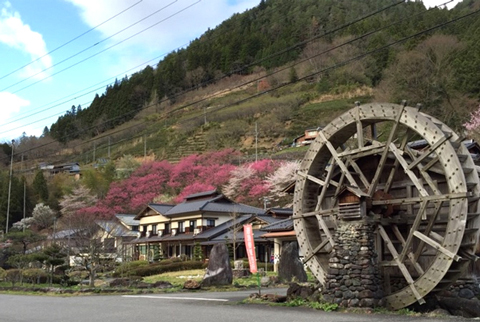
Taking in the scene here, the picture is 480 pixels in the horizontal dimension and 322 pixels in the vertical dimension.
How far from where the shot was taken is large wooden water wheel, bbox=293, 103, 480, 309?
10664 mm

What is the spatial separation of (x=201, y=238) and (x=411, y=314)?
29842mm

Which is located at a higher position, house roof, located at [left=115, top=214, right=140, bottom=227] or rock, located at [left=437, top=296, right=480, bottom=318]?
house roof, located at [left=115, top=214, right=140, bottom=227]

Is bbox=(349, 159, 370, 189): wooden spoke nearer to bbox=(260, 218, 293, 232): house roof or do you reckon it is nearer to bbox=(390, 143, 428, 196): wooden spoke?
bbox=(390, 143, 428, 196): wooden spoke

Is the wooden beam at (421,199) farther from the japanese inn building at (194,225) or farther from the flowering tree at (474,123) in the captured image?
the japanese inn building at (194,225)

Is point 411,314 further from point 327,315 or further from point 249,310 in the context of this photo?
point 249,310

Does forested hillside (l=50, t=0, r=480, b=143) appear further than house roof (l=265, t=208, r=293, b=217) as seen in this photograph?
Yes

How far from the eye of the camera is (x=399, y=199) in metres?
11.7

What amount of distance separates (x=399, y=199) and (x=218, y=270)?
979cm

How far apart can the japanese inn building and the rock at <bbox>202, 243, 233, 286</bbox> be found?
16.2 m

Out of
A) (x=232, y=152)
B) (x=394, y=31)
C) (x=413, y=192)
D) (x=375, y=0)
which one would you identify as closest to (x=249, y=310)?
(x=413, y=192)

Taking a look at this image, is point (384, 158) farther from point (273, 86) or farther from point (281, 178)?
point (273, 86)

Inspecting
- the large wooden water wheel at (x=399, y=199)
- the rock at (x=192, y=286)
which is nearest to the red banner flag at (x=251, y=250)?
the large wooden water wheel at (x=399, y=199)

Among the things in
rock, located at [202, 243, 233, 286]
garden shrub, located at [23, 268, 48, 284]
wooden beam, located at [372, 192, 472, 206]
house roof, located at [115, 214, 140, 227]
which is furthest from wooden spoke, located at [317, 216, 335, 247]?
house roof, located at [115, 214, 140, 227]

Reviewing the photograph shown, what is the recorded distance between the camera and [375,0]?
101250mm
